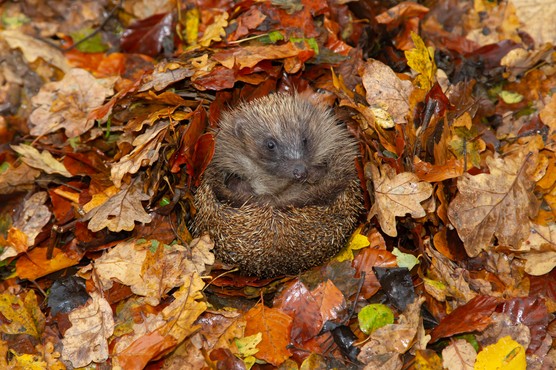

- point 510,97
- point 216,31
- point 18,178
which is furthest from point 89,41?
point 510,97

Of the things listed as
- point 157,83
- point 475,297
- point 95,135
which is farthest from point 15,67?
point 475,297

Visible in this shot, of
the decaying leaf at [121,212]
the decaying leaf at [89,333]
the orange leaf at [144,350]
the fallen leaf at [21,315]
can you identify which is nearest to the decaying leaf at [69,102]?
the decaying leaf at [121,212]

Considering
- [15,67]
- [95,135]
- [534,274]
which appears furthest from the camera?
[15,67]

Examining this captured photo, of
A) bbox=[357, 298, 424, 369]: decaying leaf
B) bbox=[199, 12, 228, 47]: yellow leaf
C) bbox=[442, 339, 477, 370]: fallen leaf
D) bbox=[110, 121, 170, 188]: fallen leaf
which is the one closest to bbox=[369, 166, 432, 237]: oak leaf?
bbox=[357, 298, 424, 369]: decaying leaf

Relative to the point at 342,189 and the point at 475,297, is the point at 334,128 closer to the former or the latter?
the point at 342,189

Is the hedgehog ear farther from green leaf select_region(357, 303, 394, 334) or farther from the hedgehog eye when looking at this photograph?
green leaf select_region(357, 303, 394, 334)

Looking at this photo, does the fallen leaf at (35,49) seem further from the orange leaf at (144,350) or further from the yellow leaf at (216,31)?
the orange leaf at (144,350)

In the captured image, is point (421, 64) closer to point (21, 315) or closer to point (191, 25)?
point (191, 25)
